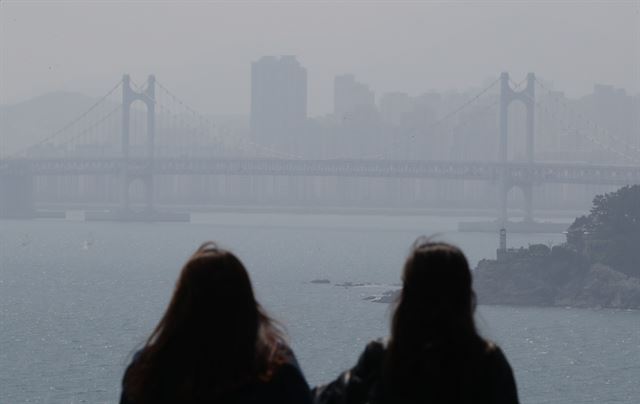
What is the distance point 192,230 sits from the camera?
6869cm

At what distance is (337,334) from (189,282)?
2643 cm

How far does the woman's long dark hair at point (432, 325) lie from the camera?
6.80 feet

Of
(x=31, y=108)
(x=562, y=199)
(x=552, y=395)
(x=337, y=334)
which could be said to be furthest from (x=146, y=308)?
(x=31, y=108)

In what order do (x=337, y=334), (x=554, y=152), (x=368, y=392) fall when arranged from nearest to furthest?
(x=368, y=392)
(x=337, y=334)
(x=554, y=152)

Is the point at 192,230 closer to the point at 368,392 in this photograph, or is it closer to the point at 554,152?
the point at 554,152

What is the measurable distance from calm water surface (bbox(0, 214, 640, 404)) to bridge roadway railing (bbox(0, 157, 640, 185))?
2.69 meters

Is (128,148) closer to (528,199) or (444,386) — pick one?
(528,199)

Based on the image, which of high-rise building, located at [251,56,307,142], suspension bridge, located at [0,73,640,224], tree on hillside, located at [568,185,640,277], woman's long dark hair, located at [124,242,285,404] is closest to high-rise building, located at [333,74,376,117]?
high-rise building, located at [251,56,307,142]

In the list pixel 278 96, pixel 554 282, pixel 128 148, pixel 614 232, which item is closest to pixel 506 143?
pixel 128 148

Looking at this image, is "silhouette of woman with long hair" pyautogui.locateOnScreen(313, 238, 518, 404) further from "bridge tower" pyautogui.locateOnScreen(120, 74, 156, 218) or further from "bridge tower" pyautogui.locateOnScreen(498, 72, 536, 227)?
"bridge tower" pyautogui.locateOnScreen(120, 74, 156, 218)

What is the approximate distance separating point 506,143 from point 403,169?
10.5 m

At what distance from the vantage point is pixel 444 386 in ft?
6.78

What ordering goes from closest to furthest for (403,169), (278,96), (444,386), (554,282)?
1. (444,386)
2. (554,282)
3. (403,169)
4. (278,96)

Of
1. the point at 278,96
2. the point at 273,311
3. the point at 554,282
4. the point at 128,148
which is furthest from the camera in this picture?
the point at 278,96
